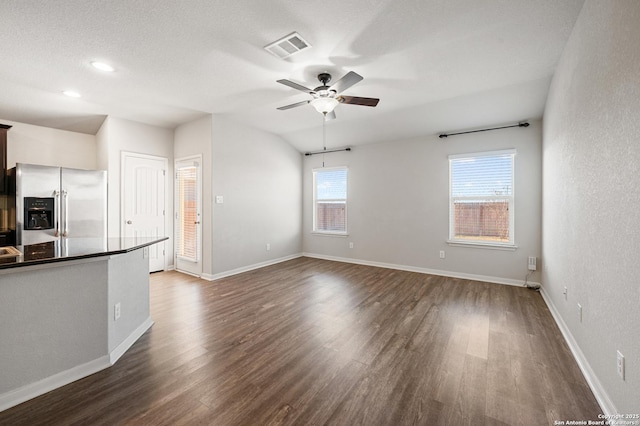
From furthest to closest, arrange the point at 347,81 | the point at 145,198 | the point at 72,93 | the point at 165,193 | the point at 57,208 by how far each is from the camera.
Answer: the point at 165,193 < the point at 145,198 < the point at 57,208 < the point at 72,93 < the point at 347,81

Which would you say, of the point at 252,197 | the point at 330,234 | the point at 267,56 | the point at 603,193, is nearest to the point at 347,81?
the point at 267,56

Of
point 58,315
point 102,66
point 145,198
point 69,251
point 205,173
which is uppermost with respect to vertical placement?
point 102,66

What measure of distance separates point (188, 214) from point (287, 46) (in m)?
3.65

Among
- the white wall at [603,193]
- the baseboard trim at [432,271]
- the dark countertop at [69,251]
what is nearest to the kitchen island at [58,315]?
the dark countertop at [69,251]

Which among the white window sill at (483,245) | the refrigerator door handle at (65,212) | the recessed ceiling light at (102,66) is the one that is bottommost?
the white window sill at (483,245)

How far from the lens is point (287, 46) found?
254cm

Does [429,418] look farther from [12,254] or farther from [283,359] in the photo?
[12,254]

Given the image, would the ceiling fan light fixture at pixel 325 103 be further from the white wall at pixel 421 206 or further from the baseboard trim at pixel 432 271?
the baseboard trim at pixel 432 271

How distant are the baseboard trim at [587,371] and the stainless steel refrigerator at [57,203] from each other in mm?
5161

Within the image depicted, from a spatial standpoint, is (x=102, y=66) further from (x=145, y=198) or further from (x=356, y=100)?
(x=356, y=100)

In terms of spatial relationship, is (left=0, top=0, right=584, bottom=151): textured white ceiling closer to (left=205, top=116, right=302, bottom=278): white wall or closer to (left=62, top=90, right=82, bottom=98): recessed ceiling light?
(left=62, top=90, right=82, bottom=98): recessed ceiling light

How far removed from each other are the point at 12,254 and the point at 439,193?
17.6 feet

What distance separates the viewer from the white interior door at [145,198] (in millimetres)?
4605

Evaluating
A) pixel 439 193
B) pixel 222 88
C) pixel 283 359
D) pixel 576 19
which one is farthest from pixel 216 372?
pixel 439 193
